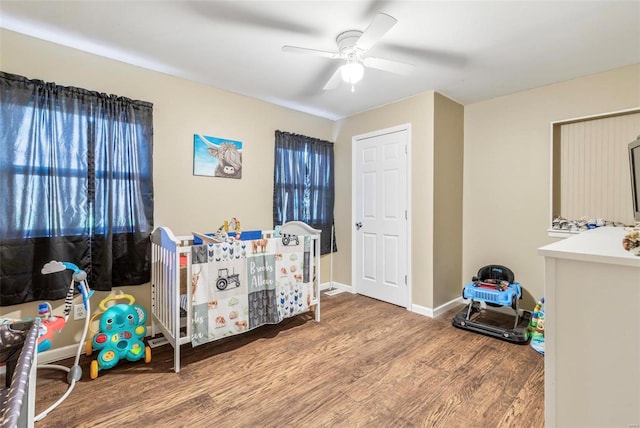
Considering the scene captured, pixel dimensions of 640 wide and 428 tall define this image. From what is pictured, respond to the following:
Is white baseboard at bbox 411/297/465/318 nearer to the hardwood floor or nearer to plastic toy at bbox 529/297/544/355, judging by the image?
the hardwood floor

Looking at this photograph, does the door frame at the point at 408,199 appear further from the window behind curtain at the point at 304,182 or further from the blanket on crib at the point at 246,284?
the blanket on crib at the point at 246,284

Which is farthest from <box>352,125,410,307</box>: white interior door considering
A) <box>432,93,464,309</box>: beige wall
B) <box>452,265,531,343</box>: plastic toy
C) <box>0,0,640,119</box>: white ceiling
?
<box>0,0,640,119</box>: white ceiling

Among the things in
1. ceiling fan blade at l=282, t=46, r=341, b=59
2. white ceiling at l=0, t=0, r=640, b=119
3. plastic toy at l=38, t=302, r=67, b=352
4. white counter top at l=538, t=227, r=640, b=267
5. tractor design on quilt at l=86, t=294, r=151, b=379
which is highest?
white ceiling at l=0, t=0, r=640, b=119

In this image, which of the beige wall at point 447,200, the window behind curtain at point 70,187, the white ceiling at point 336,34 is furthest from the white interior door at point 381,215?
the window behind curtain at point 70,187

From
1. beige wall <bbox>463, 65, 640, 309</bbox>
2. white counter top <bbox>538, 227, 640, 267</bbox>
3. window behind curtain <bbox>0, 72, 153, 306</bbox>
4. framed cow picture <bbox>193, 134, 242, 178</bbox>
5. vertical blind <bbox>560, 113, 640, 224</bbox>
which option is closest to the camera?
white counter top <bbox>538, 227, 640, 267</bbox>

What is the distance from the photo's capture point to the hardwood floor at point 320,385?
1.59 meters

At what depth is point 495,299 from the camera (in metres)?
2.67

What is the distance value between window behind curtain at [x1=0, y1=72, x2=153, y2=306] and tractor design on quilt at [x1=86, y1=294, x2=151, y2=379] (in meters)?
0.32

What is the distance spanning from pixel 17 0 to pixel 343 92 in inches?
97.2

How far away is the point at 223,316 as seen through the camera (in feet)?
7.31

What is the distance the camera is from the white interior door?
10.9 ft

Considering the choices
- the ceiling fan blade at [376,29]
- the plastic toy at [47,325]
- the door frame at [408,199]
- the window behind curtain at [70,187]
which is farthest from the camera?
the door frame at [408,199]

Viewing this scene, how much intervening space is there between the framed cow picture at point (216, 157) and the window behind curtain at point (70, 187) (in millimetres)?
433

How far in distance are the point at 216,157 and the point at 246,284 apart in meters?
1.39
